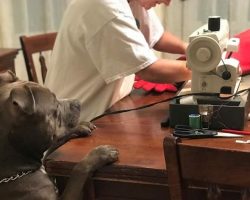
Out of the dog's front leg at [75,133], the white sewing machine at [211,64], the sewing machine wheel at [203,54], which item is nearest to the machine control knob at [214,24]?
the white sewing machine at [211,64]

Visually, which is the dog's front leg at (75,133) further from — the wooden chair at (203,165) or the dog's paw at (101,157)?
the wooden chair at (203,165)

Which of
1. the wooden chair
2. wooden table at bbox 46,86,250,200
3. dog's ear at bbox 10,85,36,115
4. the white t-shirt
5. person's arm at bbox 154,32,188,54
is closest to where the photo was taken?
the wooden chair

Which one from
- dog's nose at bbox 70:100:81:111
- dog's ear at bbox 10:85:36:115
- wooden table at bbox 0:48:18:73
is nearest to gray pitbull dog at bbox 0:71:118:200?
dog's ear at bbox 10:85:36:115

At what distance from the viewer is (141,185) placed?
1.09m

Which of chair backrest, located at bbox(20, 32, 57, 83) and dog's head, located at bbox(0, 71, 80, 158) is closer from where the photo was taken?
dog's head, located at bbox(0, 71, 80, 158)

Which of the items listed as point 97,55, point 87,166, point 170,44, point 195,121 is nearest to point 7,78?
point 97,55

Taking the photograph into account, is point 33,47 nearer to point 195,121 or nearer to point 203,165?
point 195,121

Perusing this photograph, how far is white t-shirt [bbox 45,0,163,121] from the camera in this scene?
1522mm

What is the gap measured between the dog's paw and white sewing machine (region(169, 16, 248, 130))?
25 cm

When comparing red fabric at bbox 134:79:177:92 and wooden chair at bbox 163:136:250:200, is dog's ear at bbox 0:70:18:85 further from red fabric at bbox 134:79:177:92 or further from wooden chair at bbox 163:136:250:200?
wooden chair at bbox 163:136:250:200

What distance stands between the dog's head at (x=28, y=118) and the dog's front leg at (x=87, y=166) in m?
0.19

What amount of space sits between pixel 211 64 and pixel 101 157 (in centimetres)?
43

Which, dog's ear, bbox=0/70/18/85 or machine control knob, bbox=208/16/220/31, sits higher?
machine control knob, bbox=208/16/220/31

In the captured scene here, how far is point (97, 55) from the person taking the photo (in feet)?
5.11
